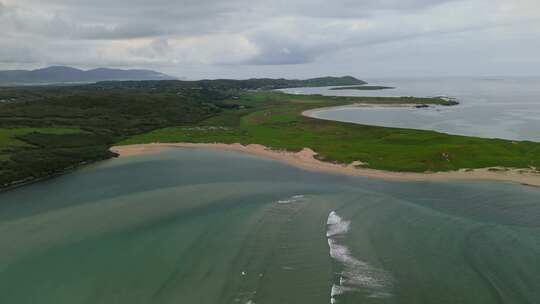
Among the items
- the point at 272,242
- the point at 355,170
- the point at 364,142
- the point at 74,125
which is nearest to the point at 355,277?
the point at 272,242

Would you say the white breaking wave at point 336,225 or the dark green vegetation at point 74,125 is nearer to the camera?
the white breaking wave at point 336,225

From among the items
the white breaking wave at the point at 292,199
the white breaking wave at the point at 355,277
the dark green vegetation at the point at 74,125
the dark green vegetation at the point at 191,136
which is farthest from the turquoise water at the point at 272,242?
the dark green vegetation at the point at 74,125

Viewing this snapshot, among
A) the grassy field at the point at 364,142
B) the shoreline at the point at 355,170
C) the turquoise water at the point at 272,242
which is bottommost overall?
the turquoise water at the point at 272,242

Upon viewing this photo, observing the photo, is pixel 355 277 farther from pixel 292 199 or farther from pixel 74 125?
pixel 74 125

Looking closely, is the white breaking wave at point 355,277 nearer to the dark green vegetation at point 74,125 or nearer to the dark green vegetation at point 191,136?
the dark green vegetation at point 191,136

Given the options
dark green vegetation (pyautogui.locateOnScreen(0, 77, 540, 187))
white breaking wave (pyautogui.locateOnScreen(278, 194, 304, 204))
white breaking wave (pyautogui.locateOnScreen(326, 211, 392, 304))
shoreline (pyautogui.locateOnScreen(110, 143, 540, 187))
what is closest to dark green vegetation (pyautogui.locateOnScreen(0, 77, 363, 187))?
dark green vegetation (pyautogui.locateOnScreen(0, 77, 540, 187))

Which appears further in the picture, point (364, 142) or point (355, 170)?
point (364, 142)
